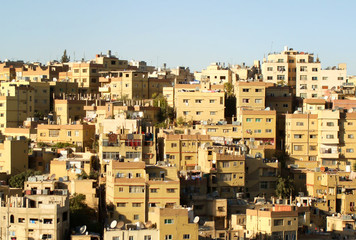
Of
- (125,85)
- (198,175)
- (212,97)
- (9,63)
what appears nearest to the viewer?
(198,175)

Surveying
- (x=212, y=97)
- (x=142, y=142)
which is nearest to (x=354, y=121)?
(x=212, y=97)

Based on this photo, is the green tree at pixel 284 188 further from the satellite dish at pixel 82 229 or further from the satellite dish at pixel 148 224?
the satellite dish at pixel 82 229

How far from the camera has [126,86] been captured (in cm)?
5922

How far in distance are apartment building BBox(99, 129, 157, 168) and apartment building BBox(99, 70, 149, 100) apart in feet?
44.2

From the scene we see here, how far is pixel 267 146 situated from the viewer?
49.8m

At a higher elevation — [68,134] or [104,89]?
[104,89]

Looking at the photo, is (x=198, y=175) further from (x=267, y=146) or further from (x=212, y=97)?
(x=212, y=97)

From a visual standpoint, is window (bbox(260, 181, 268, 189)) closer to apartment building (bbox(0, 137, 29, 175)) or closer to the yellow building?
the yellow building

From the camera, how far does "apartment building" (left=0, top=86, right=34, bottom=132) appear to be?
5388cm

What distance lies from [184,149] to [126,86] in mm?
13221

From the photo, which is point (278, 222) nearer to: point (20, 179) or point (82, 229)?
point (82, 229)

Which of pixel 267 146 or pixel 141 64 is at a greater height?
pixel 141 64

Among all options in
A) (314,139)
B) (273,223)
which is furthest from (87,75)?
(273,223)

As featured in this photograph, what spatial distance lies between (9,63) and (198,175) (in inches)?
1253
